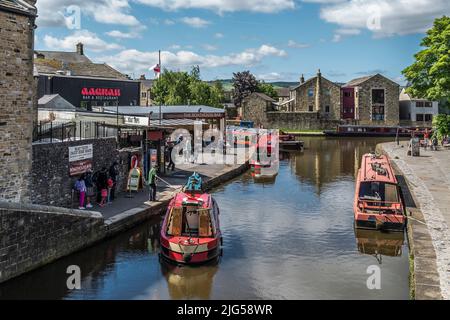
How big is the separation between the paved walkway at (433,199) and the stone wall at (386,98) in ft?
123

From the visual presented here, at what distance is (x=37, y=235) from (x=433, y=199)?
16.6 metres

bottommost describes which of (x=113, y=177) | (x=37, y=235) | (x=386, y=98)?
(x=37, y=235)

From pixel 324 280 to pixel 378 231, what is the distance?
5642mm

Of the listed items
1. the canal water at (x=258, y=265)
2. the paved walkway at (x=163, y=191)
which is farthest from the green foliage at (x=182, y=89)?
the canal water at (x=258, y=265)

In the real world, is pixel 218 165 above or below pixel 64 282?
above

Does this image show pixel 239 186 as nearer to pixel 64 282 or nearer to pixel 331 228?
pixel 331 228

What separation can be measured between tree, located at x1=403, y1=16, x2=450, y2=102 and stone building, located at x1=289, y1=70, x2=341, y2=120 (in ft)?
122

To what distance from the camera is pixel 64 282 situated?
1360 centimetres

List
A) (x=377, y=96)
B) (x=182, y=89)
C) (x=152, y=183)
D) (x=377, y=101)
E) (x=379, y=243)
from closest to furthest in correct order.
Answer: (x=379, y=243), (x=152, y=183), (x=182, y=89), (x=377, y=101), (x=377, y=96)

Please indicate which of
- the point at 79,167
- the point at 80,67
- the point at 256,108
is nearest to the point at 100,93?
the point at 80,67

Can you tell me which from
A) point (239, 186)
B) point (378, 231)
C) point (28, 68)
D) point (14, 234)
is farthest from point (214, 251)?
point (239, 186)

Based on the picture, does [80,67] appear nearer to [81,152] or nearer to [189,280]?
[81,152]

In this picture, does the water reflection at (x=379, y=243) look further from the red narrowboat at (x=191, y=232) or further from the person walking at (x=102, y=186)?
the person walking at (x=102, y=186)

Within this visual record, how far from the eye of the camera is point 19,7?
15.7 m
